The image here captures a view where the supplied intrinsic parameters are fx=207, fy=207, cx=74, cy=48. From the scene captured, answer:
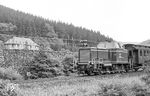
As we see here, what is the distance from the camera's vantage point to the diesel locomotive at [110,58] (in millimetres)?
19609

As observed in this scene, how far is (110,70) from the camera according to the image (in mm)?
21656

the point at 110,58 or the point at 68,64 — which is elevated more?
the point at 110,58

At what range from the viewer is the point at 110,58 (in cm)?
2138

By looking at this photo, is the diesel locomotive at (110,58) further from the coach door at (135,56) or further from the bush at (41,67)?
the bush at (41,67)

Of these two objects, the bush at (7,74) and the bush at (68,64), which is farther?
the bush at (68,64)

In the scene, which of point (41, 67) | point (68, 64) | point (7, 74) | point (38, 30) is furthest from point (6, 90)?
point (38, 30)

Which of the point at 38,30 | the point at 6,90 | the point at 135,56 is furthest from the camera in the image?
the point at 38,30

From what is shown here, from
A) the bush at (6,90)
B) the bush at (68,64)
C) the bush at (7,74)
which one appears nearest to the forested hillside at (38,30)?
the bush at (68,64)

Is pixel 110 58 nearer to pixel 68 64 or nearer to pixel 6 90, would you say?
pixel 68 64

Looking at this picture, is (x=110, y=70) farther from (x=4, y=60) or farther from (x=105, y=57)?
(x=4, y=60)

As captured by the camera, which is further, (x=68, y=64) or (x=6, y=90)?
(x=68, y=64)

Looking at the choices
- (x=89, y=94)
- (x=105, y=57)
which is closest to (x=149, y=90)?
(x=89, y=94)

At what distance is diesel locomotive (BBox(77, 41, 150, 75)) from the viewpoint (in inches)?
772

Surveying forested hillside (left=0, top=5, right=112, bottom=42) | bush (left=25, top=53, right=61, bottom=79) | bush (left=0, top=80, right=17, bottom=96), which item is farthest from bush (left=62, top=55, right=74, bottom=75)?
forested hillside (left=0, top=5, right=112, bottom=42)
